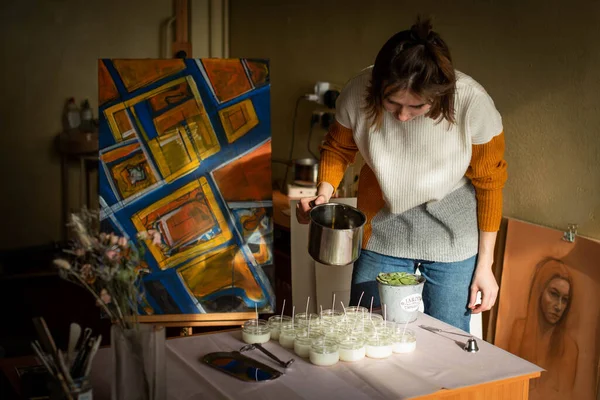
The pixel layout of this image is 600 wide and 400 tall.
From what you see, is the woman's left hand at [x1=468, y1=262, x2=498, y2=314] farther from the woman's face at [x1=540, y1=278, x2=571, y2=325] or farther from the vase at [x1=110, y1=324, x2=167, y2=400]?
the vase at [x1=110, y1=324, x2=167, y2=400]

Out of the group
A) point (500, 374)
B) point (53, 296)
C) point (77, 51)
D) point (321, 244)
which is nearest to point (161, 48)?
point (77, 51)

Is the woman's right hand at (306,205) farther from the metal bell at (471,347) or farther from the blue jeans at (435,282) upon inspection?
the metal bell at (471,347)

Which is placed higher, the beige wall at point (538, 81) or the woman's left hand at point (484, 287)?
the beige wall at point (538, 81)

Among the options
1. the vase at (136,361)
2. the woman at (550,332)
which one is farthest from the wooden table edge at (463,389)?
the woman at (550,332)

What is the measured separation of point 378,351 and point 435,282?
1.43 ft

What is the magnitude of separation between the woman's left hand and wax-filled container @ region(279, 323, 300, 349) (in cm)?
57

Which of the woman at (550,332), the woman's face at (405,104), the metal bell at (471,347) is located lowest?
the woman at (550,332)

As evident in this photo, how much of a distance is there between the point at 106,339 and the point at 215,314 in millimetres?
1452

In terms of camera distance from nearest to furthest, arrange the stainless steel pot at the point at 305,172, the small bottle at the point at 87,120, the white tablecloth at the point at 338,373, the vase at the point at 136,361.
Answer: the vase at the point at 136,361, the white tablecloth at the point at 338,373, the stainless steel pot at the point at 305,172, the small bottle at the point at 87,120

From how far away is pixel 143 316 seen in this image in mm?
2377

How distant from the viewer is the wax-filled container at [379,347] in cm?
167

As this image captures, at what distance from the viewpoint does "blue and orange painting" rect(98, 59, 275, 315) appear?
239 centimetres

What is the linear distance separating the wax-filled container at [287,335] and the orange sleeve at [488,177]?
635 mm

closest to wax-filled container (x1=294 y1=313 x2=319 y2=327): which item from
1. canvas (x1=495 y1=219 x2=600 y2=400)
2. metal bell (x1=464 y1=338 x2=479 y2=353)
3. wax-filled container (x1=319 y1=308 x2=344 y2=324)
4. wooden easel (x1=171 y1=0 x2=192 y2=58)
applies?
wax-filled container (x1=319 y1=308 x2=344 y2=324)
